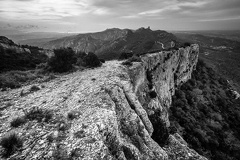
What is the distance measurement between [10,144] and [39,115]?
9.24 ft

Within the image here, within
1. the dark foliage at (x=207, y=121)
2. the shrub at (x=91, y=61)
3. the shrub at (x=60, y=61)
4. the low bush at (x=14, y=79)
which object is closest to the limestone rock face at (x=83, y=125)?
the low bush at (x=14, y=79)

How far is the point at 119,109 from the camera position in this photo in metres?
12.7

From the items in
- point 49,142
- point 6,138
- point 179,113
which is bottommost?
point 179,113

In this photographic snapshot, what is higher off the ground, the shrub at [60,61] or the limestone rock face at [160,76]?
the shrub at [60,61]

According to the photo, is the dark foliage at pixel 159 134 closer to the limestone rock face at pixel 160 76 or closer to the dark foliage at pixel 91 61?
the limestone rock face at pixel 160 76

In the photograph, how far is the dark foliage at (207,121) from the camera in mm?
32219

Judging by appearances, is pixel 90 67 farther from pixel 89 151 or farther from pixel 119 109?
pixel 89 151

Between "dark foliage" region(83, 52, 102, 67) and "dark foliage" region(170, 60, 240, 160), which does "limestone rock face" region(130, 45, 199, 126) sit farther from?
"dark foliage" region(83, 52, 102, 67)

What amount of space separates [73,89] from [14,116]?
5.83 m

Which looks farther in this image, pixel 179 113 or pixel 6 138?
pixel 179 113

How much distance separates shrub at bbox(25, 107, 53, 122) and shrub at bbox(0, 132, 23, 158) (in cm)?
210

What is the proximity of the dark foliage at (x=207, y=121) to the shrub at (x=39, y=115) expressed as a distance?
2007cm

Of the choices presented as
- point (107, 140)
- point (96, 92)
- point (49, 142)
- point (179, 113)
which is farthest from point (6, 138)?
point (179, 113)

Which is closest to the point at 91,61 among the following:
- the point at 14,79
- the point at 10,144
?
the point at 14,79
